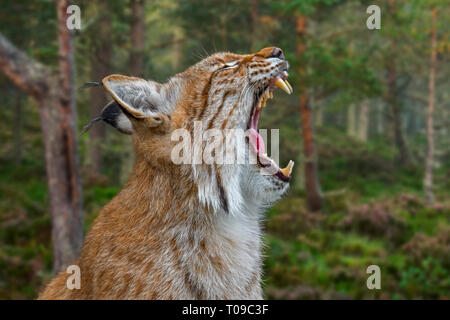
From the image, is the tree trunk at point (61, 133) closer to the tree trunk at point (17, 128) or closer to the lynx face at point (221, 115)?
the lynx face at point (221, 115)

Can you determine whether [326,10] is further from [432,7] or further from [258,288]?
[258,288]

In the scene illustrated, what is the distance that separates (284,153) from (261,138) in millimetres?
15305

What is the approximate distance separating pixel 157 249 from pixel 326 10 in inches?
569

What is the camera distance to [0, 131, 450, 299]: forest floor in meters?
8.59

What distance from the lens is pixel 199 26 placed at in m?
15.6

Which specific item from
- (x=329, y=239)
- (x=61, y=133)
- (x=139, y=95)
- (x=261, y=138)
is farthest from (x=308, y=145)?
(x=139, y=95)

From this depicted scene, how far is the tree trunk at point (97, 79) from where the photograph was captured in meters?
12.1

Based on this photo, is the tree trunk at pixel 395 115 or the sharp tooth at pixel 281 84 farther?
the tree trunk at pixel 395 115

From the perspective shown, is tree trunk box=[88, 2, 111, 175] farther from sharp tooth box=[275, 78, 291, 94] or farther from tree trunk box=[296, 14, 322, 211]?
sharp tooth box=[275, 78, 291, 94]

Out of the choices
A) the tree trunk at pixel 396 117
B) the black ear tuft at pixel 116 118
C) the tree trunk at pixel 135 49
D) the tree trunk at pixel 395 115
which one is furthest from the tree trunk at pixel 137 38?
the tree trunk at pixel 396 117

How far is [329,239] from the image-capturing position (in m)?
12.4

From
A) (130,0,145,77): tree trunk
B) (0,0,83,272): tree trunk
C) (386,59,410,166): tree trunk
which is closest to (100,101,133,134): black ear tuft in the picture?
(0,0,83,272): tree trunk

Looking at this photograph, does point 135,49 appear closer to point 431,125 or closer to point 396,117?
point 431,125
